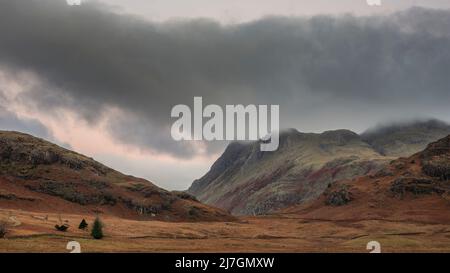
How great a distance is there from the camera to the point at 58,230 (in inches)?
3201

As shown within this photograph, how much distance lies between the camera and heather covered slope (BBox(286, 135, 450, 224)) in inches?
6019

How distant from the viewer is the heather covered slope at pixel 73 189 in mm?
145250

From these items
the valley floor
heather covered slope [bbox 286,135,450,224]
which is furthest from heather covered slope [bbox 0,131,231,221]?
heather covered slope [bbox 286,135,450,224]

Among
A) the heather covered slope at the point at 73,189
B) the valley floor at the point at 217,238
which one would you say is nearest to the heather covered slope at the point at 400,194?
the valley floor at the point at 217,238

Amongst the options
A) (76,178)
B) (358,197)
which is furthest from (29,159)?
(358,197)

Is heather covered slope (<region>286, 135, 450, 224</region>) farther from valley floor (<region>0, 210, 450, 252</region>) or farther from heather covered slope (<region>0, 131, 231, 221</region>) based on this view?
heather covered slope (<region>0, 131, 231, 221</region>)

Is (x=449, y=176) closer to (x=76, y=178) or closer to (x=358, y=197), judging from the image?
(x=358, y=197)

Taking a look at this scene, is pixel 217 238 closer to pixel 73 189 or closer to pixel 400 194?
pixel 73 189

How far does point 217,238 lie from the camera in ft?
336

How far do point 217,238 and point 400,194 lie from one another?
94115 millimetres
